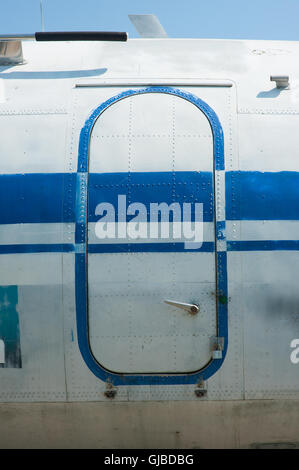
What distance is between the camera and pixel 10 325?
3.54 meters

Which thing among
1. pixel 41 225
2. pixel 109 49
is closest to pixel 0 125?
pixel 41 225

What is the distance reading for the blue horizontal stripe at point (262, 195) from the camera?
11.6 ft

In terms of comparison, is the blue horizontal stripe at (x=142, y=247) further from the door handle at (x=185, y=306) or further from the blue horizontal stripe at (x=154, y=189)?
the door handle at (x=185, y=306)

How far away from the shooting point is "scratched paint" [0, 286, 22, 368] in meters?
3.54

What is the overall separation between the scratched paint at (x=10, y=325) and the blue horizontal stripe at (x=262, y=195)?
1.79 meters

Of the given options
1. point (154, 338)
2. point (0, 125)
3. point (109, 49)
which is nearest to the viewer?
point (154, 338)

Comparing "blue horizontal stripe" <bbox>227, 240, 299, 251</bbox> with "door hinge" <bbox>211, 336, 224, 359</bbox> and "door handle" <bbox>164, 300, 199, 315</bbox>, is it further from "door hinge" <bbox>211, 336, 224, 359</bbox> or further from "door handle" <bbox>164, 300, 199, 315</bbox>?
"door hinge" <bbox>211, 336, 224, 359</bbox>

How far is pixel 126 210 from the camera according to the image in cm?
Result: 352

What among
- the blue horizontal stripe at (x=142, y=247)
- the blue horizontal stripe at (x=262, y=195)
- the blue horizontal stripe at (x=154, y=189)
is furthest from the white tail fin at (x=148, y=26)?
the blue horizontal stripe at (x=142, y=247)

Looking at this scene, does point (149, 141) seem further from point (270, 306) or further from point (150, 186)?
point (270, 306)

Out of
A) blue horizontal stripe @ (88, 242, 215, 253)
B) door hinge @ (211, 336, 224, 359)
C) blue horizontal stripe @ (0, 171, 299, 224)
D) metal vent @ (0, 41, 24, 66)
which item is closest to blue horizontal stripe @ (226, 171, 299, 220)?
blue horizontal stripe @ (0, 171, 299, 224)

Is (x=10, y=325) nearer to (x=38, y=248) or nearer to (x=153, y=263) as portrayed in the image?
(x=38, y=248)

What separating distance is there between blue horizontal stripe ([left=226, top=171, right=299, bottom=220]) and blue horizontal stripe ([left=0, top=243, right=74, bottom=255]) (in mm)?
1269
